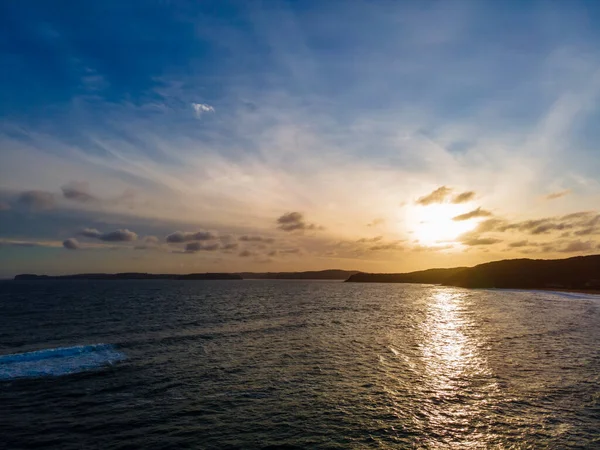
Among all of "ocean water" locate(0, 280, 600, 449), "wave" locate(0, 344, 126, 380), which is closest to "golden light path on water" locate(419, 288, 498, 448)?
"ocean water" locate(0, 280, 600, 449)

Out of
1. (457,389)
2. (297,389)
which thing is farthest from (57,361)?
(457,389)

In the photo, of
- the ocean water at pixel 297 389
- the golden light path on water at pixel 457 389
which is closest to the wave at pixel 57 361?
the ocean water at pixel 297 389

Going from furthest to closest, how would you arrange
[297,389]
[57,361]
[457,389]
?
Result: [57,361] < [457,389] < [297,389]

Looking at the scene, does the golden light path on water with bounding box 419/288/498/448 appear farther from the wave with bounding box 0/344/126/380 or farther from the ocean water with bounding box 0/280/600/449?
the wave with bounding box 0/344/126/380

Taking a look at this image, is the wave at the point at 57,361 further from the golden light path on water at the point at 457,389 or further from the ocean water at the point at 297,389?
the golden light path on water at the point at 457,389

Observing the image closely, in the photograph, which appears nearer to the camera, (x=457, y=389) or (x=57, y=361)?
(x=457, y=389)

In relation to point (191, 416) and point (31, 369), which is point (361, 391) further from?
point (31, 369)

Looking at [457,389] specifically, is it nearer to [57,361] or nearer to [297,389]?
[297,389]
